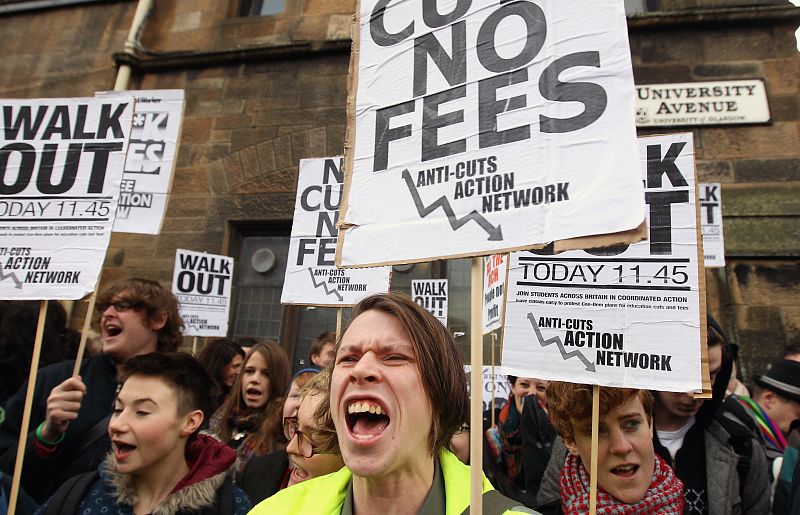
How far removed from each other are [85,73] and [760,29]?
9.00 m

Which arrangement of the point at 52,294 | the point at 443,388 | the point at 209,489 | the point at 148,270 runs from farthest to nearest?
the point at 148,270
the point at 52,294
the point at 209,489
the point at 443,388

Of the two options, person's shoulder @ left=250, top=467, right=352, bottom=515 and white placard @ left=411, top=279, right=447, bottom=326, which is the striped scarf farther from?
white placard @ left=411, top=279, right=447, bottom=326

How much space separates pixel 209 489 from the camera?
6.99 ft

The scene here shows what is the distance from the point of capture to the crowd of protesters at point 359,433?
60.1 inches

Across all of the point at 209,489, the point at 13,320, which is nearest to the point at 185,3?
the point at 13,320

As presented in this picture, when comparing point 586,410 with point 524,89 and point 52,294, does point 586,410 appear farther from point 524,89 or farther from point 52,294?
point 52,294

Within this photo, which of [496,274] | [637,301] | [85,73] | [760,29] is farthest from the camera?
[85,73]

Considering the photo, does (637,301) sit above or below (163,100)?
below

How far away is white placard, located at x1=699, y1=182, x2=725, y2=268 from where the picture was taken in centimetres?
477

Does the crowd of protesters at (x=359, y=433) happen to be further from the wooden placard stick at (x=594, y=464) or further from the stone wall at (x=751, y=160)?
the stone wall at (x=751, y=160)

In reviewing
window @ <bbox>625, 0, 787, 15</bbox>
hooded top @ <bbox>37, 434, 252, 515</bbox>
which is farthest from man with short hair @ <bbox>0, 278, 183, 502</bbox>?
window @ <bbox>625, 0, 787, 15</bbox>

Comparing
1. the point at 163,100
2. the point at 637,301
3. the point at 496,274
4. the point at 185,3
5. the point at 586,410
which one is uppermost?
the point at 185,3

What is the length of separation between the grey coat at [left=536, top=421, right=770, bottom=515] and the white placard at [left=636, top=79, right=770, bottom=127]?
460 centimetres

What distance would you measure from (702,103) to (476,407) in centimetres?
607
